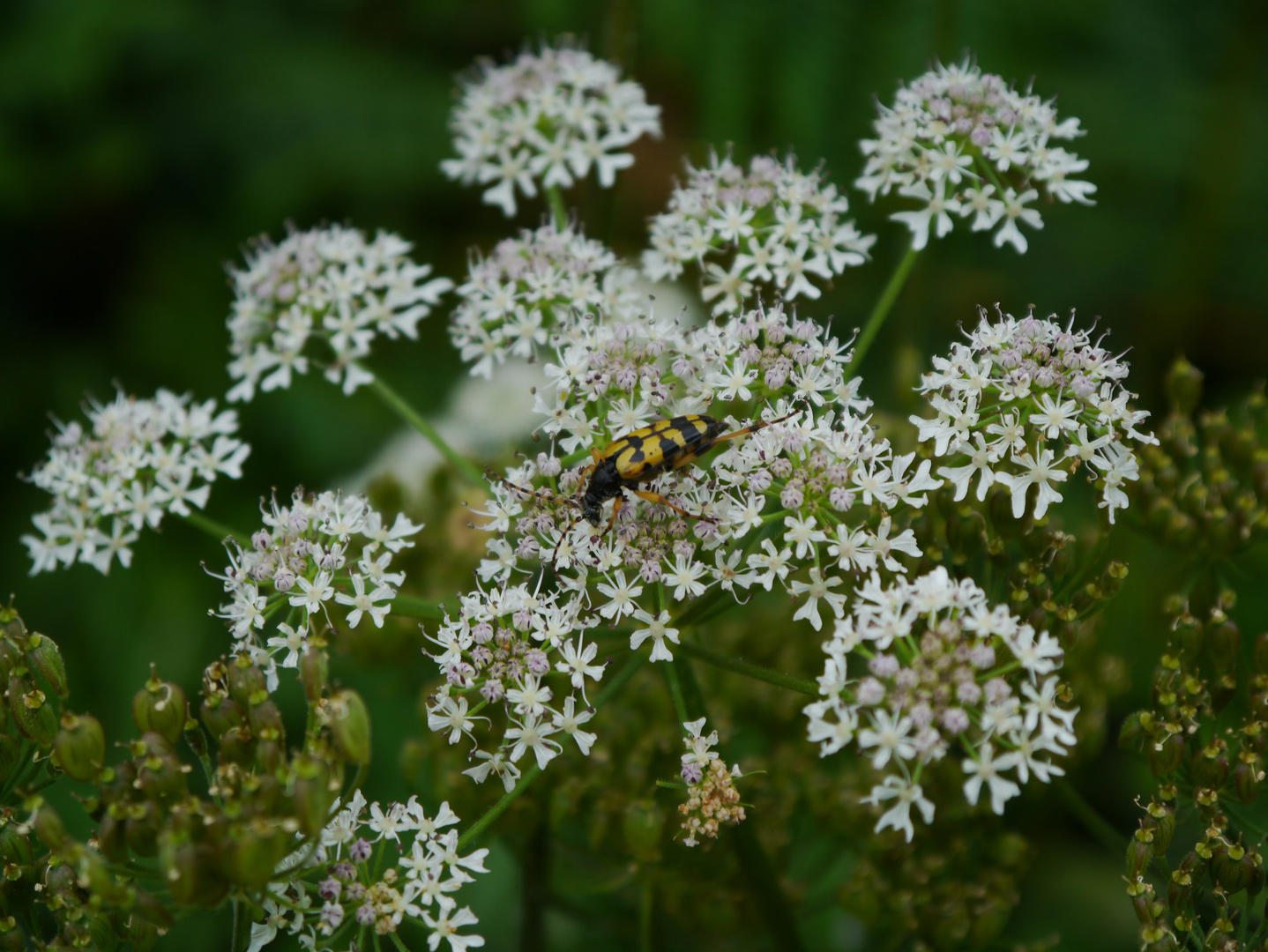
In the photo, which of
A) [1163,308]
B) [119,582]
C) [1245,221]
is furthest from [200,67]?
[1245,221]

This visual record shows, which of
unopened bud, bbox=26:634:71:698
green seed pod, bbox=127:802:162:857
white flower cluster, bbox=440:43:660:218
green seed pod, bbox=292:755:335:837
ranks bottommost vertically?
green seed pod, bbox=292:755:335:837

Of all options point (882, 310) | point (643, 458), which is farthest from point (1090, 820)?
point (643, 458)

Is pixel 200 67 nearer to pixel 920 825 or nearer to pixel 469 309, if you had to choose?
pixel 469 309

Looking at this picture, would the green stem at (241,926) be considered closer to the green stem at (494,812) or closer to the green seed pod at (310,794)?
the green seed pod at (310,794)

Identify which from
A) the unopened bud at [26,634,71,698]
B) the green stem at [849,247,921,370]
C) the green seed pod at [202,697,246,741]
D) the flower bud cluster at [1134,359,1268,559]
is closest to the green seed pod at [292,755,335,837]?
the green seed pod at [202,697,246,741]

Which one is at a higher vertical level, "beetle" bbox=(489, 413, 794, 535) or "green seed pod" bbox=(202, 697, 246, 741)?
"beetle" bbox=(489, 413, 794, 535)

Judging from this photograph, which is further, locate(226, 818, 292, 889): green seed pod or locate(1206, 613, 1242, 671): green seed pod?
locate(1206, 613, 1242, 671): green seed pod

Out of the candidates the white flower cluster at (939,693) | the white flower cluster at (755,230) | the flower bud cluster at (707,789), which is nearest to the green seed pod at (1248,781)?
the white flower cluster at (939,693)

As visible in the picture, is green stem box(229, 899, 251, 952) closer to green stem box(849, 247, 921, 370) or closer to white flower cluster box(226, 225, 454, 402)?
white flower cluster box(226, 225, 454, 402)
